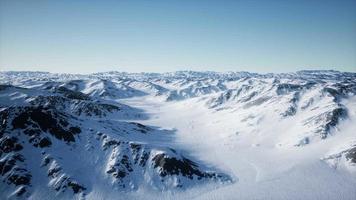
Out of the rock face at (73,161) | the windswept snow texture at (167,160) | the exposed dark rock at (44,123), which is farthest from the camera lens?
the exposed dark rock at (44,123)

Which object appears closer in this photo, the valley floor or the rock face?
the rock face

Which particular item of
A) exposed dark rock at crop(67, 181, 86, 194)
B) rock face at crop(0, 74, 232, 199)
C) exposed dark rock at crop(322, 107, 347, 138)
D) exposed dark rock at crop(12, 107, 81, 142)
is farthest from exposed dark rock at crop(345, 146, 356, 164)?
exposed dark rock at crop(12, 107, 81, 142)

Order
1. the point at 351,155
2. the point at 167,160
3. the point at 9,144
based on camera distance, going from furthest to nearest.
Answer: the point at 351,155
the point at 167,160
the point at 9,144

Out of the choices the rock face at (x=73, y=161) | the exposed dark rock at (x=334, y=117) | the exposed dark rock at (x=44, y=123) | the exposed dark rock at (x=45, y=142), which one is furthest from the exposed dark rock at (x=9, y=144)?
the exposed dark rock at (x=334, y=117)

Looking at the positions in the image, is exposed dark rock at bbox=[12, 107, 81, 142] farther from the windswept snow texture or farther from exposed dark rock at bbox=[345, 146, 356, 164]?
exposed dark rock at bbox=[345, 146, 356, 164]

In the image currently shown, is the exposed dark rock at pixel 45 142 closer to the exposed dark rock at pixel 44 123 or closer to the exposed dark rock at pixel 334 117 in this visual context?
the exposed dark rock at pixel 44 123

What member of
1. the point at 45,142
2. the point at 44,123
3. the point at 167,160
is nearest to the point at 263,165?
the point at 167,160

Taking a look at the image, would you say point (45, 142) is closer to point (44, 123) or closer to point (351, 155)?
point (44, 123)

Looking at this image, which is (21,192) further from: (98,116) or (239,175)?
(98,116)

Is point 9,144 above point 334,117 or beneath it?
beneath
